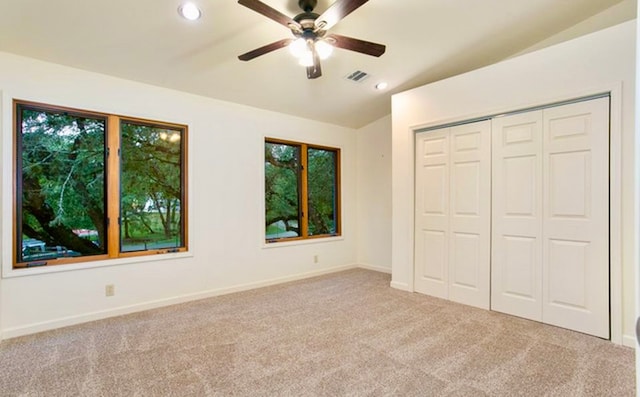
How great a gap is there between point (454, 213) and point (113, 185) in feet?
12.4

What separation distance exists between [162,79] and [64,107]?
3.10 feet

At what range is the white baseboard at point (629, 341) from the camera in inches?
101

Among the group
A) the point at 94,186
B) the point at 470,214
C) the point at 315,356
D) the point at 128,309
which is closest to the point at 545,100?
the point at 470,214

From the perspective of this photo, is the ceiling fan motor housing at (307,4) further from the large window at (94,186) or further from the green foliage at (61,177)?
the green foliage at (61,177)

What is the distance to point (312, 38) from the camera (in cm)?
250

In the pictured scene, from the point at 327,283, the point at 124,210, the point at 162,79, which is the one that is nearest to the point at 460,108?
the point at 327,283

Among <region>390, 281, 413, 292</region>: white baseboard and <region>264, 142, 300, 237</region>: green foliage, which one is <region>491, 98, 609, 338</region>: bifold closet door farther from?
→ <region>264, 142, 300, 237</region>: green foliage

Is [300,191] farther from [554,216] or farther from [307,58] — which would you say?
[554,216]

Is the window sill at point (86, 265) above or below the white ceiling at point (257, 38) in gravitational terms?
below

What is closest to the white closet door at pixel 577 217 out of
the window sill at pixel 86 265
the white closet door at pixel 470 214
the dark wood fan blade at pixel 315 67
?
the white closet door at pixel 470 214

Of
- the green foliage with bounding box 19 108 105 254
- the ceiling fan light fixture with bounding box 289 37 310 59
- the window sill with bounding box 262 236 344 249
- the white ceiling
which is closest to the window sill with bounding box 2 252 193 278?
the green foliage with bounding box 19 108 105 254

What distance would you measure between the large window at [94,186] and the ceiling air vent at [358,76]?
2.11 meters

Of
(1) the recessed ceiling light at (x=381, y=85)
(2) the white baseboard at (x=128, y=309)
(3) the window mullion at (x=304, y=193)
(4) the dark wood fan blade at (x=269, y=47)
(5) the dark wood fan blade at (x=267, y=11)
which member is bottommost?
(2) the white baseboard at (x=128, y=309)

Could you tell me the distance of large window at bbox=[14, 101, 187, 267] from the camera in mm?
2982
